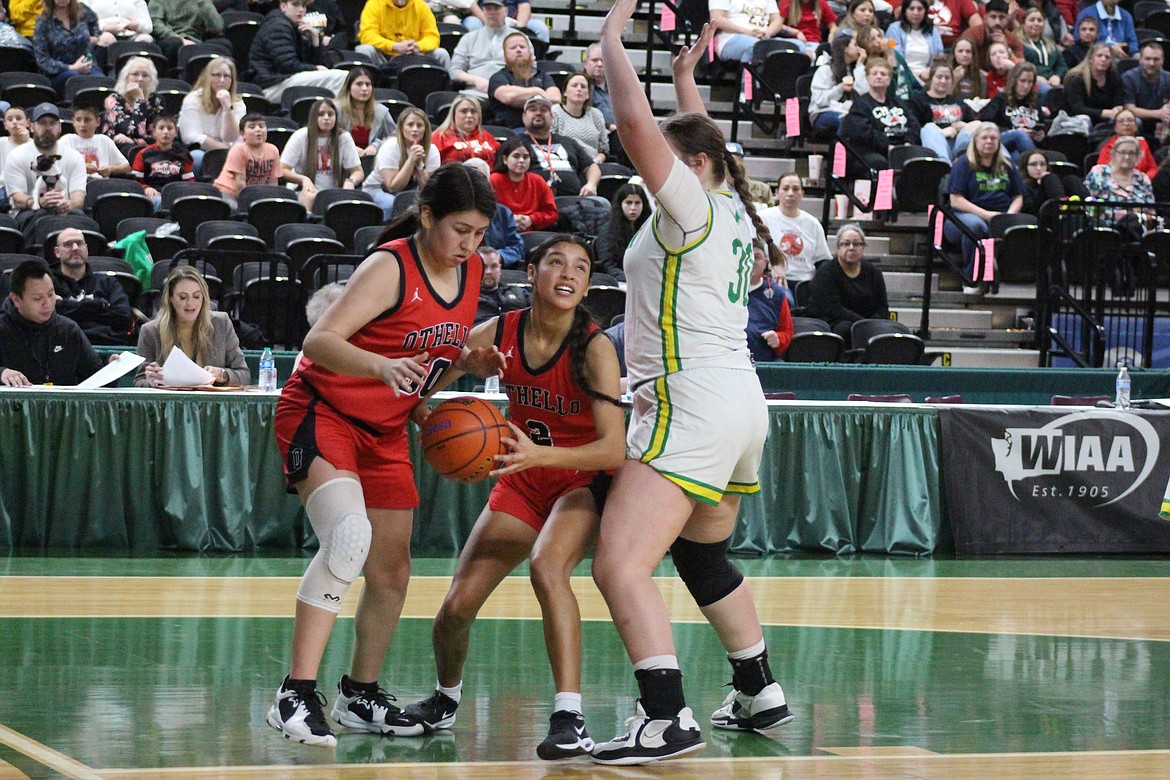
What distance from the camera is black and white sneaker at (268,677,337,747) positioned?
13.1 ft

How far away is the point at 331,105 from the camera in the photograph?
11594 millimetres

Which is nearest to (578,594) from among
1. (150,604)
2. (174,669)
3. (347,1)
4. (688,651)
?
(688,651)

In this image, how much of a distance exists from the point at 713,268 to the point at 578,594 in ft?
10.5

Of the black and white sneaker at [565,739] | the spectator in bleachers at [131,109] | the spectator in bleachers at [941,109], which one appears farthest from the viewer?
the spectator in bleachers at [941,109]

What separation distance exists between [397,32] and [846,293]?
494 centimetres

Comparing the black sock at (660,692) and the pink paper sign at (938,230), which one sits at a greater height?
the pink paper sign at (938,230)

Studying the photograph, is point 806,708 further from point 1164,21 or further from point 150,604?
point 1164,21

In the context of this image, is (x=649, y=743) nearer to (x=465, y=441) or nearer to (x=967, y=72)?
(x=465, y=441)

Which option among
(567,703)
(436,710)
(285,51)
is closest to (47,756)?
(436,710)

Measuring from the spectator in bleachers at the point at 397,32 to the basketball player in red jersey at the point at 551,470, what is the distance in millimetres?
9802

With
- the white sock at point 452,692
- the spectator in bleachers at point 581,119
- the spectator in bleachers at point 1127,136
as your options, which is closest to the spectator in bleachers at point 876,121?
the spectator in bleachers at point 1127,136

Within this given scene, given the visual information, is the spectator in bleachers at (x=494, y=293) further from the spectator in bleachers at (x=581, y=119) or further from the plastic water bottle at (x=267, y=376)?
the spectator in bleachers at (x=581, y=119)

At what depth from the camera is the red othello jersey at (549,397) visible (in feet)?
14.1

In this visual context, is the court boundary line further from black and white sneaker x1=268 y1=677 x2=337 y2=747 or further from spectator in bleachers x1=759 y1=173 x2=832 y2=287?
spectator in bleachers x1=759 y1=173 x2=832 y2=287
